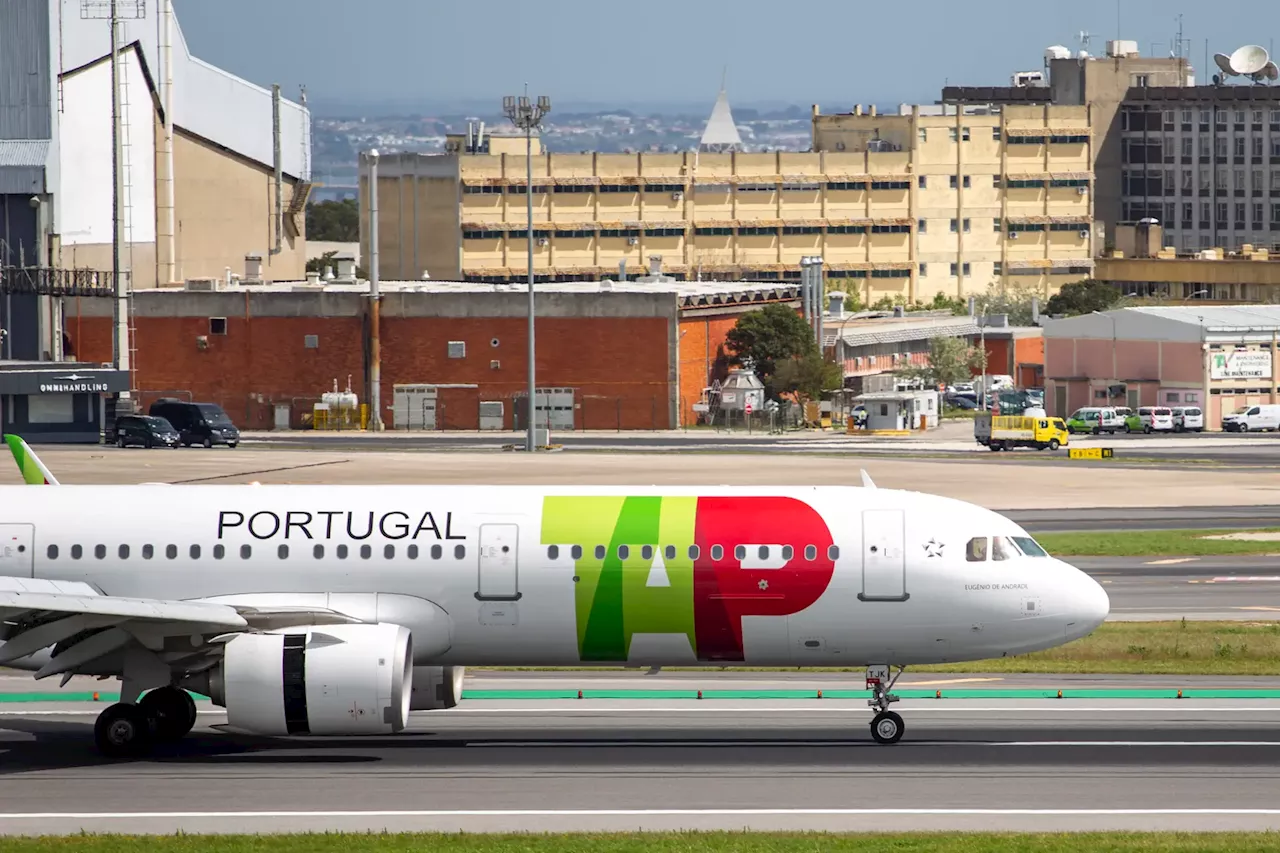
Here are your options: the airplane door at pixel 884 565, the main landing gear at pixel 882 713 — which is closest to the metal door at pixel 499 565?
the airplane door at pixel 884 565

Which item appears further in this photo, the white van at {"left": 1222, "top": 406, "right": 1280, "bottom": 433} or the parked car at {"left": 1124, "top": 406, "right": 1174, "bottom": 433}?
the parked car at {"left": 1124, "top": 406, "right": 1174, "bottom": 433}

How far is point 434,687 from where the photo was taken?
1208 inches

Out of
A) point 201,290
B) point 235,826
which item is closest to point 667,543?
point 235,826

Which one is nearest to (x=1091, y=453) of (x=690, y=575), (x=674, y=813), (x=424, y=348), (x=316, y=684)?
(x=424, y=348)

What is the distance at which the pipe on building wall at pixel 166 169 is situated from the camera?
449 feet

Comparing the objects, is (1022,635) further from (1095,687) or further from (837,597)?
(1095,687)

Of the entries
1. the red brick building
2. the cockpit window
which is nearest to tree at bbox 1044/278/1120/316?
the red brick building

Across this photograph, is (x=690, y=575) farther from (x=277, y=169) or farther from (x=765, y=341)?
(x=277, y=169)

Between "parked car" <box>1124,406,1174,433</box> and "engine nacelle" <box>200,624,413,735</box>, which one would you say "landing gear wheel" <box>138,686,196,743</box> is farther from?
"parked car" <box>1124,406,1174,433</box>

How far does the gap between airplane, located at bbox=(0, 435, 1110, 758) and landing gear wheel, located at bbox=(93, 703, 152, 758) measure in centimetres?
2

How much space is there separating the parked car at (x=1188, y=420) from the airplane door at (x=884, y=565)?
97299mm

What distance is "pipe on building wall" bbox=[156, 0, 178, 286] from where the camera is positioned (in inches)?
5384

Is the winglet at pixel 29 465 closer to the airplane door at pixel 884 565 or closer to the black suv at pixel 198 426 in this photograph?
the airplane door at pixel 884 565

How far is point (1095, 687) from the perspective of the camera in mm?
36375
